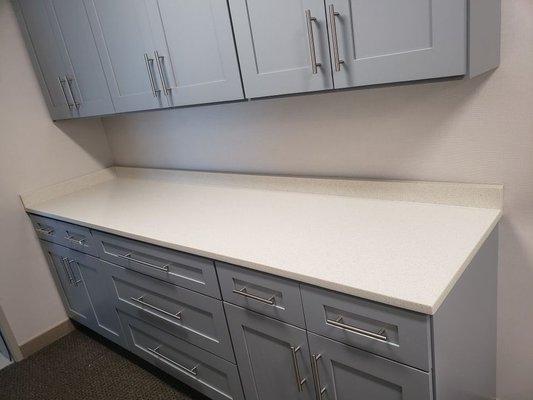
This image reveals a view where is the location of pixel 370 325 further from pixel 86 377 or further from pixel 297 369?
pixel 86 377

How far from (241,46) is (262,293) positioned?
0.84 m

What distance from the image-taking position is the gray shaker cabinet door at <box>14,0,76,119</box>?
2117mm

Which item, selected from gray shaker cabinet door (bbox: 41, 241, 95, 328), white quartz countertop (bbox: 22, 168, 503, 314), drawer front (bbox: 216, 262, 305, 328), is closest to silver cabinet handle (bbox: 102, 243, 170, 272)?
white quartz countertop (bbox: 22, 168, 503, 314)

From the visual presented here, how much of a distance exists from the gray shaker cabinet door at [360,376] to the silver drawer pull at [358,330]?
65mm

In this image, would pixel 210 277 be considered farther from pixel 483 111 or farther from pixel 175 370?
pixel 483 111

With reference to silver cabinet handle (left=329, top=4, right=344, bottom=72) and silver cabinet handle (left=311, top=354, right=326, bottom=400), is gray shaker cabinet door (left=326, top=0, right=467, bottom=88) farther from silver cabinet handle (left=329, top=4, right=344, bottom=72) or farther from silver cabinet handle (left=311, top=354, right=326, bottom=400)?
silver cabinet handle (left=311, top=354, right=326, bottom=400)

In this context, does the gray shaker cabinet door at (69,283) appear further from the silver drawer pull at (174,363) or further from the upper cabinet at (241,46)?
the upper cabinet at (241,46)

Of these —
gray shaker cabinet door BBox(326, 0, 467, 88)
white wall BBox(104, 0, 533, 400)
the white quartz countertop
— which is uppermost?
gray shaker cabinet door BBox(326, 0, 467, 88)

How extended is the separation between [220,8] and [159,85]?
1.54 feet

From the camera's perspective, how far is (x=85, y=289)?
2307 mm

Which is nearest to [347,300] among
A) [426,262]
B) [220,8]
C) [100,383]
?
[426,262]

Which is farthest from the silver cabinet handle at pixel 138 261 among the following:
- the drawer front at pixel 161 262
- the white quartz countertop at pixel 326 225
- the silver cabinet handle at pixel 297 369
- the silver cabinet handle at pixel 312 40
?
the silver cabinet handle at pixel 312 40

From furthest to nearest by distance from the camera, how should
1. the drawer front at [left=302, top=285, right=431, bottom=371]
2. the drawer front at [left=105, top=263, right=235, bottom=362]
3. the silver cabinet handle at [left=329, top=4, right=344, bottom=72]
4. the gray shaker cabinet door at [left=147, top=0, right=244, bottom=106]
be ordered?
the drawer front at [left=105, top=263, right=235, bottom=362], the gray shaker cabinet door at [left=147, top=0, right=244, bottom=106], the silver cabinet handle at [left=329, top=4, right=344, bottom=72], the drawer front at [left=302, top=285, right=431, bottom=371]

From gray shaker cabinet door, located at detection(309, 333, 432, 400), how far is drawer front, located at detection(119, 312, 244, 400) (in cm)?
46
